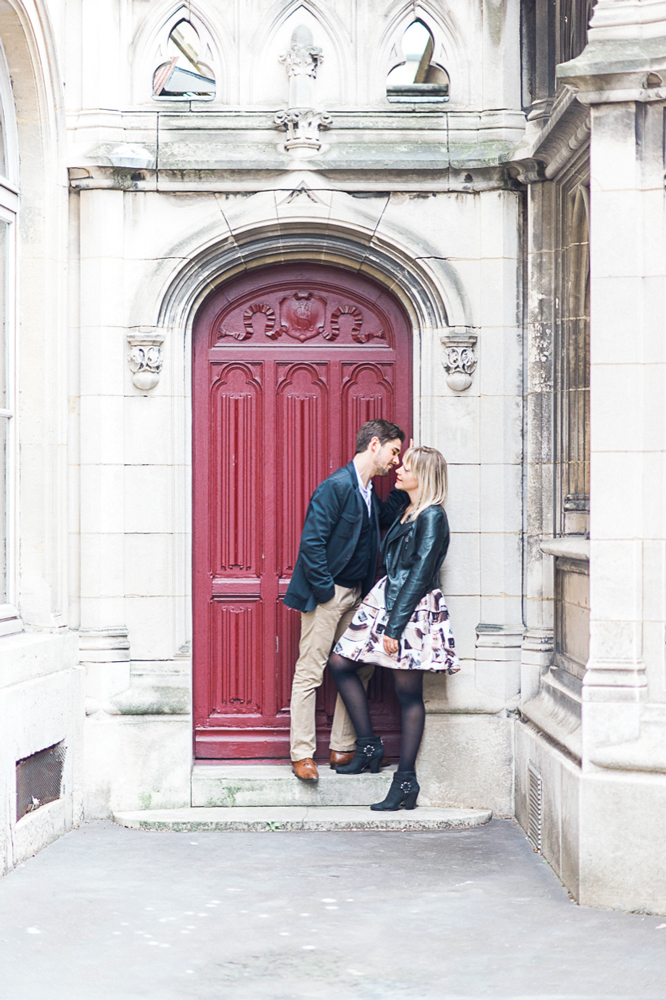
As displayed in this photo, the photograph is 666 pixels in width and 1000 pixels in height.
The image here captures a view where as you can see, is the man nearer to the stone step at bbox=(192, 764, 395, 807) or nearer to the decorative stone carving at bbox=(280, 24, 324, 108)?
the stone step at bbox=(192, 764, 395, 807)

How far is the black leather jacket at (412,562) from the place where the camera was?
21.1ft

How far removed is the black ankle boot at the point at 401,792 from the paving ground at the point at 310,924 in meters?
0.28

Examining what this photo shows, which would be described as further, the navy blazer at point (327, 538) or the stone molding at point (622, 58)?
the navy blazer at point (327, 538)

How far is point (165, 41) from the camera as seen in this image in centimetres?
679

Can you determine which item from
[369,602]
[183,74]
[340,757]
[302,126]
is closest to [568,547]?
[369,602]

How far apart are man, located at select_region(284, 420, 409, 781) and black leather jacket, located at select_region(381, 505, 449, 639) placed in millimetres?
233

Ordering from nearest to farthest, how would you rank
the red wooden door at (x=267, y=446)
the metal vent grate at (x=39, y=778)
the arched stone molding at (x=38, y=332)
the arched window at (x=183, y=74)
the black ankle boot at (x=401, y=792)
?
the metal vent grate at (x=39, y=778) → the arched stone molding at (x=38, y=332) → the black ankle boot at (x=401, y=792) → the arched window at (x=183, y=74) → the red wooden door at (x=267, y=446)

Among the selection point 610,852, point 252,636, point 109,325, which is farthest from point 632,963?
point 109,325

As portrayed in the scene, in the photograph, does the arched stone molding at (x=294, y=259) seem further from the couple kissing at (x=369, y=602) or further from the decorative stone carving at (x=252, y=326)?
the couple kissing at (x=369, y=602)

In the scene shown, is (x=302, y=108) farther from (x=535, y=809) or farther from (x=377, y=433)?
(x=535, y=809)

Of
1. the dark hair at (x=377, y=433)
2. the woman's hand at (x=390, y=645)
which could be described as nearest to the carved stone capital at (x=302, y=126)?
the dark hair at (x=377, y=433)

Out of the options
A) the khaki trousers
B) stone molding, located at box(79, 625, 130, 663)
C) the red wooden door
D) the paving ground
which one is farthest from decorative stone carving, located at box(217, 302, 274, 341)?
the paving ground

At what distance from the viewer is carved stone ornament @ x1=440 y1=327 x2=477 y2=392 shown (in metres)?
6.69

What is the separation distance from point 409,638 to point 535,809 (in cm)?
112
